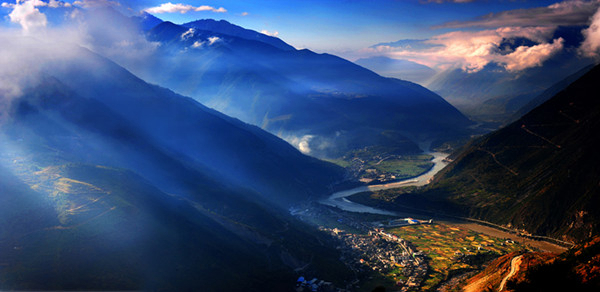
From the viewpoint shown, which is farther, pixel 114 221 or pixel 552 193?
pixel 552 193

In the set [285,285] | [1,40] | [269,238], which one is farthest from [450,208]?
[1,40]

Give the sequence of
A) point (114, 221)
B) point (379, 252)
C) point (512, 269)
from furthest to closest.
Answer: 1. point (379, 252)
2. point (114, 221)
3. point (512, 269)

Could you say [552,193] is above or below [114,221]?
below

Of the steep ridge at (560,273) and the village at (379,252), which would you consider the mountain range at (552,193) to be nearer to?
the village at (379,252)

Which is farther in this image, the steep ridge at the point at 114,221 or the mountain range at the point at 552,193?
the mountain range at the point at 552,193

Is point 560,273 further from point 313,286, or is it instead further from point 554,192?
point 554,192

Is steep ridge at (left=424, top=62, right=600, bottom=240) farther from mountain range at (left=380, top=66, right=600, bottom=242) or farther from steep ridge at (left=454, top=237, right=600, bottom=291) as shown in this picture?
steep ridge at (left=454, top=237, right=600, bottom=291)

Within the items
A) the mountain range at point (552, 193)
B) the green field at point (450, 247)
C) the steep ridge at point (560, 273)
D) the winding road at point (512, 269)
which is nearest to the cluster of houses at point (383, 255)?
the green field at point (450, 247)

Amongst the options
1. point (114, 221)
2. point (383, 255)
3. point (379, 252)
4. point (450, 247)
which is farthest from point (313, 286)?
point (450, 247)
